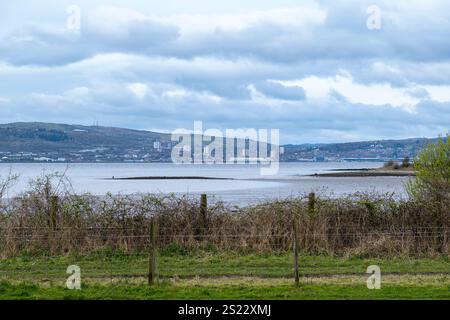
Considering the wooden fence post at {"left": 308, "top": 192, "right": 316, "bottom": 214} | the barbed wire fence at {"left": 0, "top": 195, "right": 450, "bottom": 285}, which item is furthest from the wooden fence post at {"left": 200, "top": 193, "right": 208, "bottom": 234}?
the wooden fence post at {"left": 308, "top": 192, "right": 316, "bottom": 214}

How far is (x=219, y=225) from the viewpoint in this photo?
79.2ft

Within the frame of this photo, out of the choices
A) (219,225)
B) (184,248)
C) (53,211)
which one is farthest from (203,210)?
(53,211)

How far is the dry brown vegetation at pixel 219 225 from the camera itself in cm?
2275

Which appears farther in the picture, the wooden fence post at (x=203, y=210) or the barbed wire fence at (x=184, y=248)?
the wooden fence post at (x=203, y=210)


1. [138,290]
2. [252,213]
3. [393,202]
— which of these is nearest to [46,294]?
[138,290]

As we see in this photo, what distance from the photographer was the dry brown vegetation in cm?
2275

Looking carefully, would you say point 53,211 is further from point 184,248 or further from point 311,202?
point 311,202

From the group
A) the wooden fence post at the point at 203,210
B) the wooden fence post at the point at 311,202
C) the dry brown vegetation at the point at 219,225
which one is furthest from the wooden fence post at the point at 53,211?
the wooden fence post at the point at 311,202

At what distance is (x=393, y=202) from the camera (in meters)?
24.6

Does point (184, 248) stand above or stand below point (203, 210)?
below

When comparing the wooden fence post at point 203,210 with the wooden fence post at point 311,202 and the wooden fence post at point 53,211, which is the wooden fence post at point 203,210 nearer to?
the wooden fence post at point 311,202

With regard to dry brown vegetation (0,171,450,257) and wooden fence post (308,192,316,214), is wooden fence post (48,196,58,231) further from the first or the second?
wooden fence post (308,192,316,214)

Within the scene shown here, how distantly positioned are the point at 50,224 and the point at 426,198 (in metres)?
13.0

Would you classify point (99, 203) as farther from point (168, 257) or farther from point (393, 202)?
point (393, 202)
